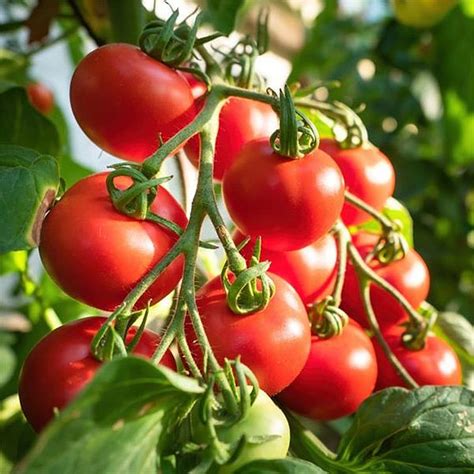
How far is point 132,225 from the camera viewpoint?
405mm

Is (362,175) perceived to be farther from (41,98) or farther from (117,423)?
(41,98)

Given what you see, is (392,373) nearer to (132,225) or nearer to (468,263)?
(132,225)

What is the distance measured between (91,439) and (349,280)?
313 millimetres

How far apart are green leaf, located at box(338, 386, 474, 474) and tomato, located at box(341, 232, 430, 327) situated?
0.11m

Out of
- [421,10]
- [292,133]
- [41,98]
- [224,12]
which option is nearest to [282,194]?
[292,133]

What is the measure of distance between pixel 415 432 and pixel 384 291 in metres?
0.15

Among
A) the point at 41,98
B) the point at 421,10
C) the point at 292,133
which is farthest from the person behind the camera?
the point at 421,10

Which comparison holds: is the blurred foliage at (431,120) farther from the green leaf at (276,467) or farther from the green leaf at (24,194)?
the green leaf at (276,467)

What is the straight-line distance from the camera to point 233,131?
0.52 meters

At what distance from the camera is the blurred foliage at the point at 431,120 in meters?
1.25

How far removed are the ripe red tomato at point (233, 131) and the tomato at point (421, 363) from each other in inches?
6.6

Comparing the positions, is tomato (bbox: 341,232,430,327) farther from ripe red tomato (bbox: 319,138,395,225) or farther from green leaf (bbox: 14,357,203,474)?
green leaf (bbox: 14,357,203,474)

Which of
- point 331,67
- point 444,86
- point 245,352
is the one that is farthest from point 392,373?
point 331,67

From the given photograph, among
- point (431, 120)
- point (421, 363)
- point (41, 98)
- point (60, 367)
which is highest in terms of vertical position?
point (60, 367)
